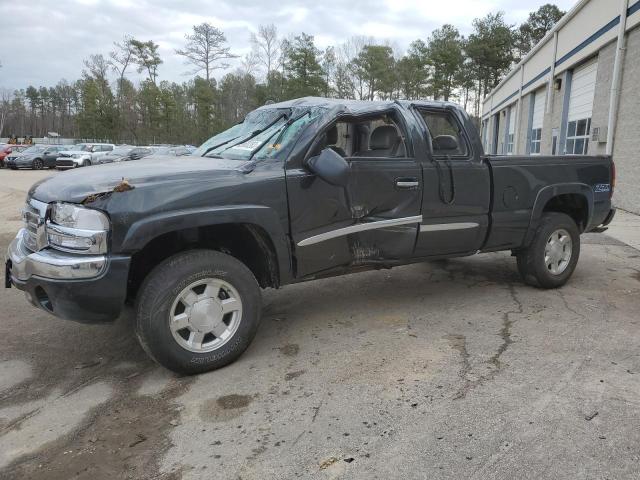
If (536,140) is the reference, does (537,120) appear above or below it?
above

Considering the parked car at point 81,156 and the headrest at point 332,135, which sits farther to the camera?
the parked car at point 81,156

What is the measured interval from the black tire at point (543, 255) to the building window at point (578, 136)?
40.2 feet

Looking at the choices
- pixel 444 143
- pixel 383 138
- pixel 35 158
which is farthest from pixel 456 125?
pixel 35 158

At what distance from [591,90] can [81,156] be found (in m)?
29.4

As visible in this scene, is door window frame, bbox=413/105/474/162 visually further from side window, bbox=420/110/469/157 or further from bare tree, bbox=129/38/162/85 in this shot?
bare tree, bbox=129/38/162/85

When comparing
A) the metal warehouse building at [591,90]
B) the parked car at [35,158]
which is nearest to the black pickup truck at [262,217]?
the metal warehouse building at [591,90]

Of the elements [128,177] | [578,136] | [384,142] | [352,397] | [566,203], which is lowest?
[352,397]

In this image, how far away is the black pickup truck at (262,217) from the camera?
3256 mm

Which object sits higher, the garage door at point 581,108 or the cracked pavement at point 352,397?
the garage door at point 581,108

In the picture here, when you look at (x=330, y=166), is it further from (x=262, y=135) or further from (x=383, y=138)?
(x=383, y=138)

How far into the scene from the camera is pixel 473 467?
255 cm

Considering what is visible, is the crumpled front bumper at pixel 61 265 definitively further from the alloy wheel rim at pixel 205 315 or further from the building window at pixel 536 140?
the building window at pixel 536 140

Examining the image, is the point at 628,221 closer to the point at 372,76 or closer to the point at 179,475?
the point at 179,475

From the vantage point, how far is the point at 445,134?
4.96 meters
